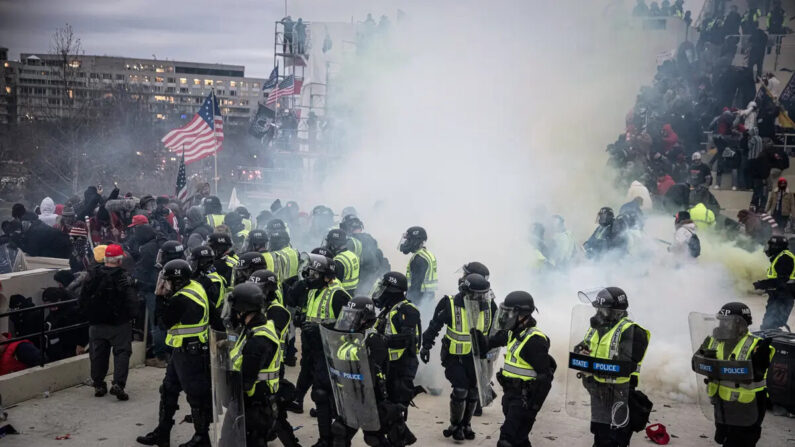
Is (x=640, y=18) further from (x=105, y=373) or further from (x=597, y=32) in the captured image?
(x=105, y=373)

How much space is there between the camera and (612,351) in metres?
6.31

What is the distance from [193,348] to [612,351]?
143 inches

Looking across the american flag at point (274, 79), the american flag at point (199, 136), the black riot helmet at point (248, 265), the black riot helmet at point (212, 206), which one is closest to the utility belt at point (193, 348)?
the black riot helmet at point (248, 265)

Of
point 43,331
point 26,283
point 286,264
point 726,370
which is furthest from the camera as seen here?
point 26,283

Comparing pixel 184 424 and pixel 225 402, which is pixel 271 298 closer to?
Answer: pixel 225 402

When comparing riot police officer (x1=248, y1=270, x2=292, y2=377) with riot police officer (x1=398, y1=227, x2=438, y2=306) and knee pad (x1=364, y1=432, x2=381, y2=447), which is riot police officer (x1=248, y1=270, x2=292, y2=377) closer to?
knee pad (x1=364, y1=432, x2=381, y2=447)

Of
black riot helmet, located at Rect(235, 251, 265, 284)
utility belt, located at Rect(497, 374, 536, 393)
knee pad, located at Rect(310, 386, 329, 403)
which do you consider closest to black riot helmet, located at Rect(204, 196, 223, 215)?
black riot helmet, located at Rect(235, 251, 265, 284)

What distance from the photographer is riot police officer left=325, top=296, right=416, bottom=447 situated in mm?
6199

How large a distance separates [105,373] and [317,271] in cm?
314

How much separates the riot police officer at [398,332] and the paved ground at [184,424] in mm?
1220

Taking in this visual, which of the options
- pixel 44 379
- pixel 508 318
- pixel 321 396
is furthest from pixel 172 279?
pixel 44 379

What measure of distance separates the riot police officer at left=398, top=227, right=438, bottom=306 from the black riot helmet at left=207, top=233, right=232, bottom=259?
2.21 m

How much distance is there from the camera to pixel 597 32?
24.0 meters

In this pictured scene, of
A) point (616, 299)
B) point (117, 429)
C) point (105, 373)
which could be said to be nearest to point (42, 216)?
point (105, 373)
